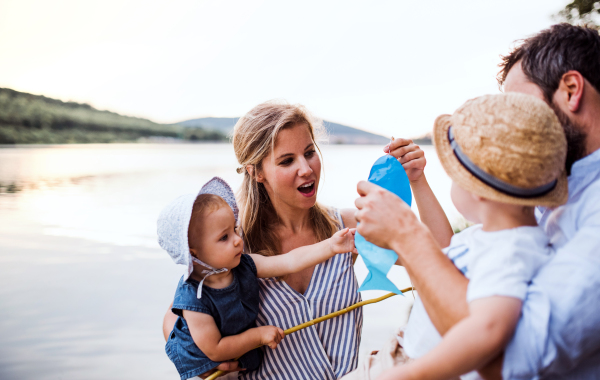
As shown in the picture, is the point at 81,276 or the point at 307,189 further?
the point at 81,276

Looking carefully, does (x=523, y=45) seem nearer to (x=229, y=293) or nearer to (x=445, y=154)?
(x=445, y=154)

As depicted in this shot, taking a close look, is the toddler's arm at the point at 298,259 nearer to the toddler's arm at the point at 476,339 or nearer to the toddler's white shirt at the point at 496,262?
the toddler's white shirt at the point at 496,262

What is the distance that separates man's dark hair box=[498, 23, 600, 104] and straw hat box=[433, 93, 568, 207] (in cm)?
34

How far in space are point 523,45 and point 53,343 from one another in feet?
26.0

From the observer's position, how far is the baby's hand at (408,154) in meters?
1.79

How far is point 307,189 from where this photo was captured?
6.87 feet

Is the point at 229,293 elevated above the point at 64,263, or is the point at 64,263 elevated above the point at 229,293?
the point at 229,293

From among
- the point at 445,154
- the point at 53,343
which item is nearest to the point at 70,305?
the point at 53,343

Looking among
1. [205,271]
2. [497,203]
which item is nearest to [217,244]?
[205,271]

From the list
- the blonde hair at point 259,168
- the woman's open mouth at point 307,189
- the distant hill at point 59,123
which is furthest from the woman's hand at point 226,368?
the distant hill at point 59,123

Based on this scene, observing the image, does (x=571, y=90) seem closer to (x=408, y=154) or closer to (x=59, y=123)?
(x=408, y=154)

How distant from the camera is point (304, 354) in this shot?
1953 millimetres

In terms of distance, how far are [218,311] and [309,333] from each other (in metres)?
0.52

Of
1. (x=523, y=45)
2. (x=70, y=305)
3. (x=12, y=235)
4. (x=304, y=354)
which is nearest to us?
(x=523, y=45)
